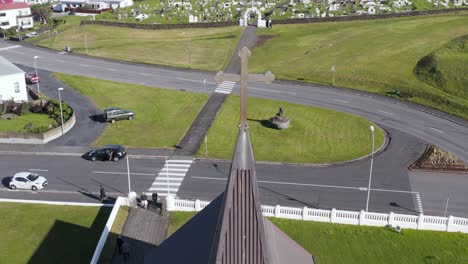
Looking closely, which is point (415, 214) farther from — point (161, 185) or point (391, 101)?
point (391, 101)

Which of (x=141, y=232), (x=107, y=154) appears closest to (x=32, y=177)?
(x=107, y=154)

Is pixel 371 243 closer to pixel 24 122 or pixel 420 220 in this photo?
pixel 420 220

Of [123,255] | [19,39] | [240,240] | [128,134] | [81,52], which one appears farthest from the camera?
[19,39]

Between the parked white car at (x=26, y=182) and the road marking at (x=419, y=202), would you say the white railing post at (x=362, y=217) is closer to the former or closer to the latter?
the road marking at (x=419, y=202)

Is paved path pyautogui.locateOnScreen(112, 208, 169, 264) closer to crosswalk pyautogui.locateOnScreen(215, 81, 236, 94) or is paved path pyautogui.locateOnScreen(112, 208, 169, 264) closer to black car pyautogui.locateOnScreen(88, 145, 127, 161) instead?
black car pyautogui.locateOnScreen(88, 145, 127, 161)

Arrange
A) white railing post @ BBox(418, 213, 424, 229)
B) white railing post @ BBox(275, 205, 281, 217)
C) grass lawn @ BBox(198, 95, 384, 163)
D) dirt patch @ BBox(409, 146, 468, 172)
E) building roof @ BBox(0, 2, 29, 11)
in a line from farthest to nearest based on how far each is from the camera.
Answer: building roof @ BBox(0, 2, 29, 11), grass lawn @ BBox(198, 95, 384, 163), dirt patch @ BBox(409, 146, 468, 172), white railing post @ BBox(275, 205, 281, 217), white railing post @ BBox(418, 213, 424, 229)

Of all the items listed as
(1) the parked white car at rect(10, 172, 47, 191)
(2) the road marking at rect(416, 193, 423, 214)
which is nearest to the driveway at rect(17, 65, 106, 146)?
(1) the parked white car at rect(10, 172, 47, 191)

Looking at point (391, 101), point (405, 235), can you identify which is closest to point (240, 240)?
point (405, 235)

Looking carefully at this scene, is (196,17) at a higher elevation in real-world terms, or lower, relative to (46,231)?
higher
